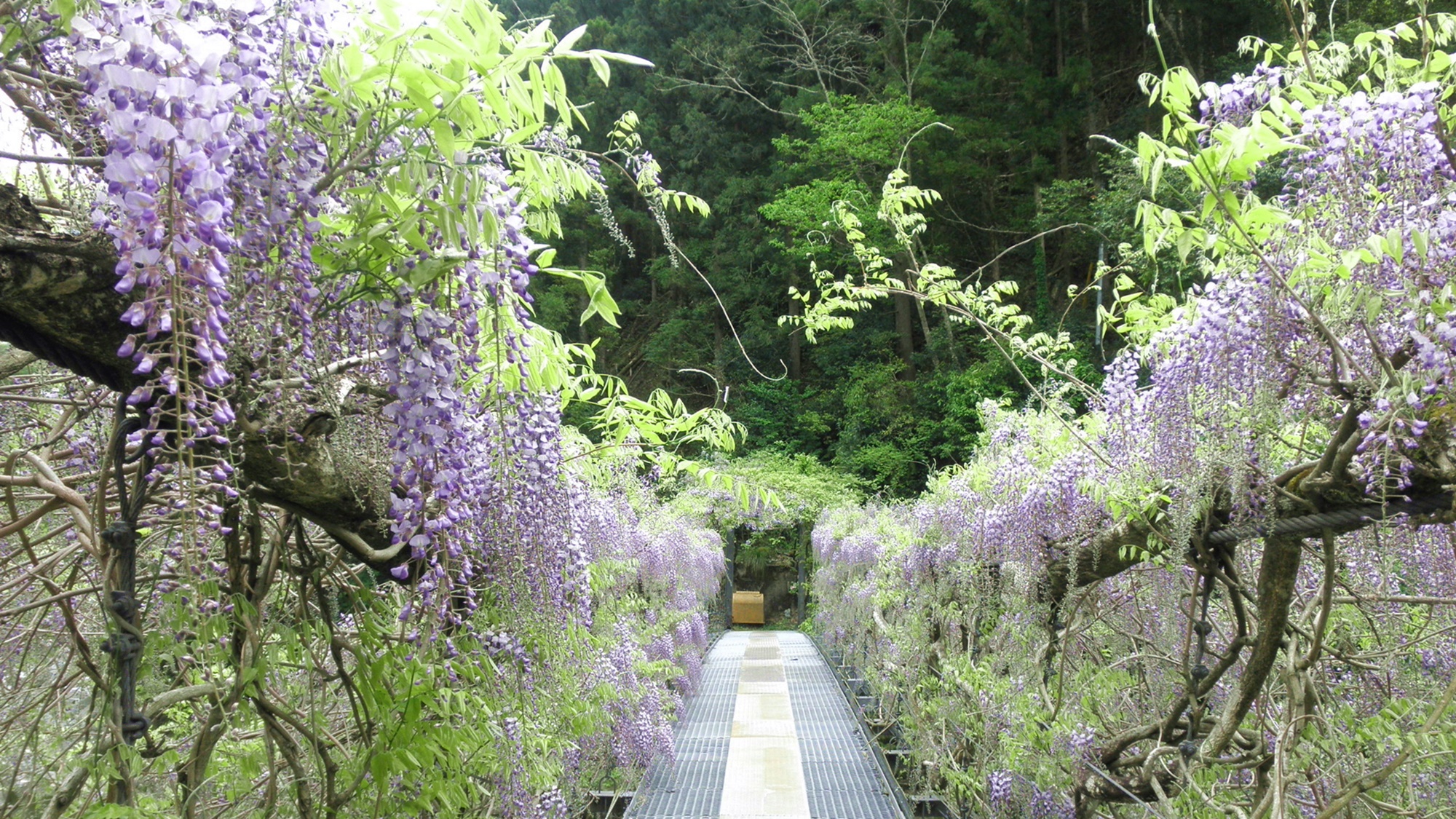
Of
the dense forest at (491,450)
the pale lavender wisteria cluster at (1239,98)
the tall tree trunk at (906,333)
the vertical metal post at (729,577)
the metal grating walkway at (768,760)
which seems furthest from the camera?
the tall tree trunk at (906,333)

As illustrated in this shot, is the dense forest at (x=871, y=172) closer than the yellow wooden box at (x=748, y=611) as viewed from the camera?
Yes

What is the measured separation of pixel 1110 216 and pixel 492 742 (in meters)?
9.83

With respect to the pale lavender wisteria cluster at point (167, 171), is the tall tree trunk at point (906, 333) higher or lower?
higher

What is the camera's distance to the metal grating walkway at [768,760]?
4.52 meters

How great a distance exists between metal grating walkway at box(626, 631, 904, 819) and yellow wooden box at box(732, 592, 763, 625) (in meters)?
4.90

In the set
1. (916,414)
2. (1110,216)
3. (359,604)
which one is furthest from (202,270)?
(916,414)

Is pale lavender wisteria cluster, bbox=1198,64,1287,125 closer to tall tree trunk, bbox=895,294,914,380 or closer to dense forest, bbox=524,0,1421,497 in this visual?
dense forest, bbox=524,0,1421,497

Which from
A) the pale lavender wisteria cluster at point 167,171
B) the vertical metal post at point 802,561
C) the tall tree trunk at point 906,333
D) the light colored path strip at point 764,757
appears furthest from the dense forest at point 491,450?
the tall tree trunk at point 906,333

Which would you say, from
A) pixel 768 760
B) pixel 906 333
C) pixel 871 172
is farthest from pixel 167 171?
pixel 906 333

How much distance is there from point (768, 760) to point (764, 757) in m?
0.07

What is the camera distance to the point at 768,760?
533cm

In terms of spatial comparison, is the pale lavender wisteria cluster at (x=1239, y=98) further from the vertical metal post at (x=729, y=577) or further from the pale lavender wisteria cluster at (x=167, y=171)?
the vertical metal post at (x=729, y=577)

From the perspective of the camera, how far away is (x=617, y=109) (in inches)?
677

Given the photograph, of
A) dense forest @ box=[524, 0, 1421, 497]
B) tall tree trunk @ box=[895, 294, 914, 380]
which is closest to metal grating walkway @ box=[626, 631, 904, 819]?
dense forest @ box=[524, 0, 1421, 497]
